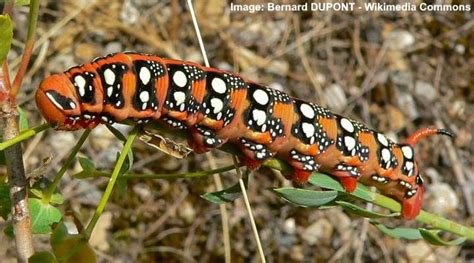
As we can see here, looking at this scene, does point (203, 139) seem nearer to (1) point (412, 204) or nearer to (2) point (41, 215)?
(2) point (41, 215)

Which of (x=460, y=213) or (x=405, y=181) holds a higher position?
(x=405, y=181)

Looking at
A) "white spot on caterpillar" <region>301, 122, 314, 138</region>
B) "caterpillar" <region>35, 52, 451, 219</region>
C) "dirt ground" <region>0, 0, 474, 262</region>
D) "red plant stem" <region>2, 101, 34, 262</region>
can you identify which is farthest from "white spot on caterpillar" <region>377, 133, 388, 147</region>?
"dirt ground" <region>0, 0, 474, 262</region>

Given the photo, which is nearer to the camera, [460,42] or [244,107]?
[244,107]

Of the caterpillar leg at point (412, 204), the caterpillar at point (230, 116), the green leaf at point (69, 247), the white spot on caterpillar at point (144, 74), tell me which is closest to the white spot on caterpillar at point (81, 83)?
the caterpillar at point (230, 116)

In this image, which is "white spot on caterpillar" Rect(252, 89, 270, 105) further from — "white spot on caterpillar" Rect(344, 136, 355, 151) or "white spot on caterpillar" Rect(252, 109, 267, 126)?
"white spot on caterpillar" Rect(344, 136, 355, 151)

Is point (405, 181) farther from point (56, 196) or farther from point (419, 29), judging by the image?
point (419, 29)

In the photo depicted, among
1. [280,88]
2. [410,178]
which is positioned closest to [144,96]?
[410,178]

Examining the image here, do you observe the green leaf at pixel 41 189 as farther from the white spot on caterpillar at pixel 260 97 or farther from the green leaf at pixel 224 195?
the white spot on caterpillar at pixel 260 97

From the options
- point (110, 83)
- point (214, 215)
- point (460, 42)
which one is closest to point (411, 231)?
point (110, 83)
